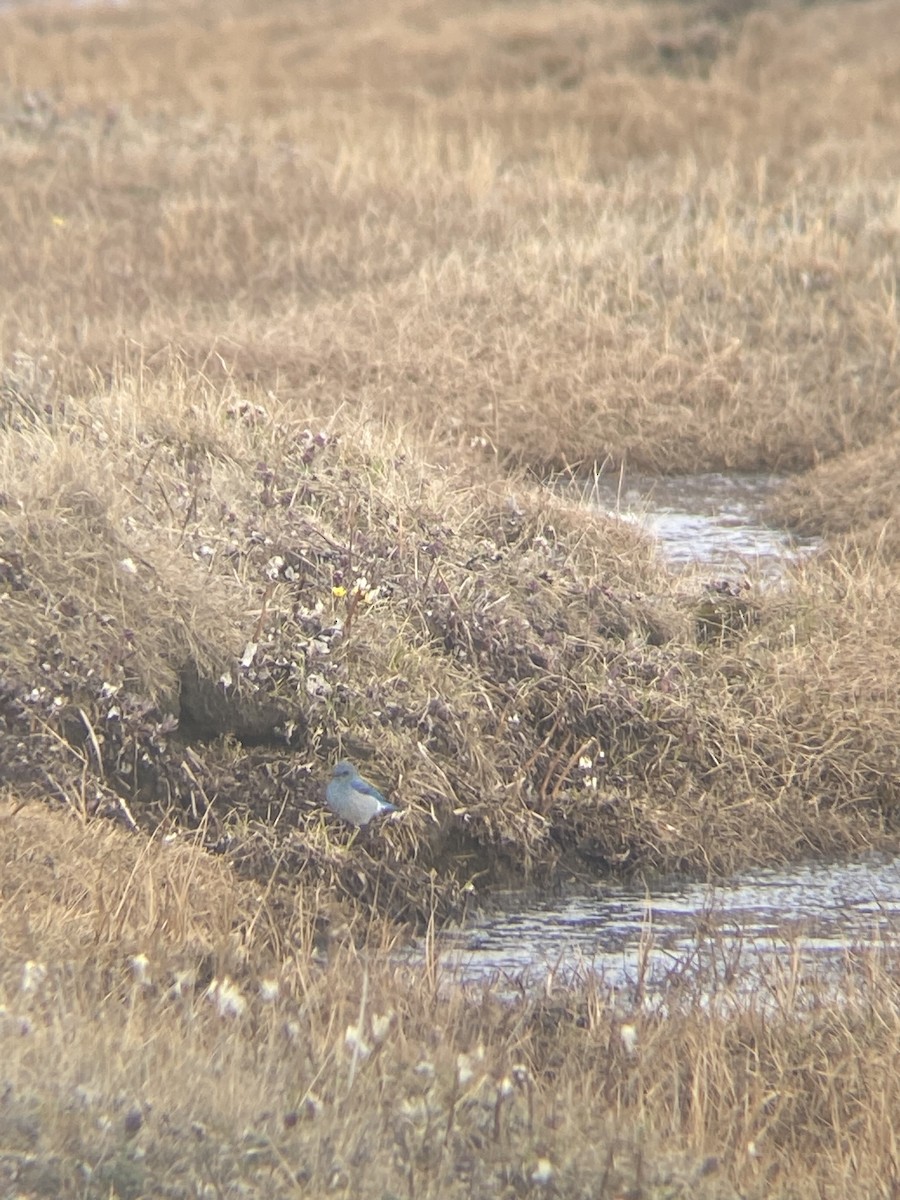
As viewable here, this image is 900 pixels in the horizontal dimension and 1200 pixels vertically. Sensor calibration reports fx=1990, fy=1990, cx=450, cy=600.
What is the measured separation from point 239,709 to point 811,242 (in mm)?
6493

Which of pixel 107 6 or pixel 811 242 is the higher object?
pixel 811 242

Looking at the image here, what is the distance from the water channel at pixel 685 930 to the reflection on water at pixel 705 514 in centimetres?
205

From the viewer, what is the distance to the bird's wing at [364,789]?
198 inches

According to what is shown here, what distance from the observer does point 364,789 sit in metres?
5.03

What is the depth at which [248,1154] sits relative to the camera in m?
3.12

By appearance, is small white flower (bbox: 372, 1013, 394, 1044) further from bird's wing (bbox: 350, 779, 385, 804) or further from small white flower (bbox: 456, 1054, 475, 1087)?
bird's wing (bbox: 350, 779, 385, 804)

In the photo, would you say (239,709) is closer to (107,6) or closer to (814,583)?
(814,583)

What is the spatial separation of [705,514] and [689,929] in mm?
3647

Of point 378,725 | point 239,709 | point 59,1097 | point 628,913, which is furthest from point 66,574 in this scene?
point 59,1097

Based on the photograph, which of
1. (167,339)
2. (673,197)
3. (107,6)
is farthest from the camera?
(107,6)

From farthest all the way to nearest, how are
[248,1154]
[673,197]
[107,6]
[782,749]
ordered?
1. [107,6]
2. [673,197]
3. [782,749]
4. [248,1154]

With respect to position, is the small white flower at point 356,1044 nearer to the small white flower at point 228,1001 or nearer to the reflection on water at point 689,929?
the small white flower at point 228,1001

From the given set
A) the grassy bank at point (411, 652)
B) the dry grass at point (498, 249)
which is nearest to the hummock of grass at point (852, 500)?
the grassy bank at point (411, 652)

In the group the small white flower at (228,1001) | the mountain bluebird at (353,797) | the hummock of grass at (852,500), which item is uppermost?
the small white flower at (228,1001)
